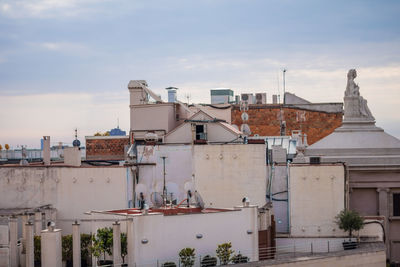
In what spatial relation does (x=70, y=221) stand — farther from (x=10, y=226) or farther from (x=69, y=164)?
(x=10, y=226)

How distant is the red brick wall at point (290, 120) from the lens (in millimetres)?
67938

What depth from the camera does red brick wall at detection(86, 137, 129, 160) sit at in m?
55.9

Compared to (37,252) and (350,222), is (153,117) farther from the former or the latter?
(37,252)

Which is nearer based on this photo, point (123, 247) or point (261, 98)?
point (123, 247)

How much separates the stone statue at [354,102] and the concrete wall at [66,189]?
15.0m

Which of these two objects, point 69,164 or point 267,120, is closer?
point 69,164

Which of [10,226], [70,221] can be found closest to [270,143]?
[70,221]

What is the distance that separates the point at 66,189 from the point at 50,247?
392 inches

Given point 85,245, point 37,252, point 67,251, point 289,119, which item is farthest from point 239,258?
point 289,119

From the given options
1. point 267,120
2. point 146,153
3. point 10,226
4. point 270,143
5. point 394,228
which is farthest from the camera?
point 267,120

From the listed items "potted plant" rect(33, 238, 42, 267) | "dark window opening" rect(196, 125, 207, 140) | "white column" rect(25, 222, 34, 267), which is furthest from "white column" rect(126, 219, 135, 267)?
"dark window opening" rect(196, 125, 207, 140)

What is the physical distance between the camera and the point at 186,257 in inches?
1375

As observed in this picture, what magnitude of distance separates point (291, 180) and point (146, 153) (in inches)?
278

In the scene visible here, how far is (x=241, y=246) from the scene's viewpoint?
3728 cm
